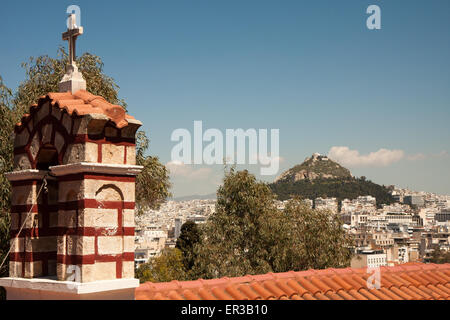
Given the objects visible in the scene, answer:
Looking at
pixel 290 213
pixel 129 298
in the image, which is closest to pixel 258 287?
pixel 129 298

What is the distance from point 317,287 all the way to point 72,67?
3.67m

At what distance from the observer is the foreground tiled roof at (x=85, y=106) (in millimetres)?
4578

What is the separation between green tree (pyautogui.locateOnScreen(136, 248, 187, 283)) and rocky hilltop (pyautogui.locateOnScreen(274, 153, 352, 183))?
13376 centimetres

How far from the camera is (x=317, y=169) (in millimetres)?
186250

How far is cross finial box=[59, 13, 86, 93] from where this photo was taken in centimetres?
531

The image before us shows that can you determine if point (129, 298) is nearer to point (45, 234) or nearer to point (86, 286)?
point (86, 286)

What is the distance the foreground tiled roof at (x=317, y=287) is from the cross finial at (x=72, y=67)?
215cm

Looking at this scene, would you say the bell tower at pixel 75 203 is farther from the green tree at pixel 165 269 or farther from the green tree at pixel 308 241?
the green tree at pixel 165 269

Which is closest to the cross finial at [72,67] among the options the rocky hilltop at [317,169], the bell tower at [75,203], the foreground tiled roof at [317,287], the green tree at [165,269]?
the bell tower at [75,203]

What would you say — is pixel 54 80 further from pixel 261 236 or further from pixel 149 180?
pixel 261 236

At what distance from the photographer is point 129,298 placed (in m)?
4.60

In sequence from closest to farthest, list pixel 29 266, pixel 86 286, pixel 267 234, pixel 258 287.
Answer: pixel 86 286 < pixel 29 266 < pixel 258 287 < pixel 267 234

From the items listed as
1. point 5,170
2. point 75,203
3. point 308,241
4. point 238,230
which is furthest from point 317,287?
point 308,241
